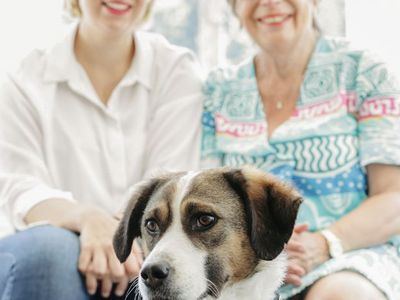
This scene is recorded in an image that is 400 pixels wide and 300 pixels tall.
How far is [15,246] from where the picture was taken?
1.38m

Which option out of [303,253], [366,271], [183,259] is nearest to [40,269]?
[183,259]

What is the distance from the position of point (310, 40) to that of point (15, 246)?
0.99m

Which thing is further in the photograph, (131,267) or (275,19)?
(275,19)

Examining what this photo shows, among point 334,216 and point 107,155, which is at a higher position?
point 107,155

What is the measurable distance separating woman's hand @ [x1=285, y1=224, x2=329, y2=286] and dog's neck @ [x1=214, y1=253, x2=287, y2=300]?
0.47 ft

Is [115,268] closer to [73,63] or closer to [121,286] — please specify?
[121,286]

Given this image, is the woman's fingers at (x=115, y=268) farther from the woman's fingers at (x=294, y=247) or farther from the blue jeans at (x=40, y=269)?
the woman's fingers at (x=294, y=247)

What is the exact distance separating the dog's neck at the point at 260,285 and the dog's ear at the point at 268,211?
70mm

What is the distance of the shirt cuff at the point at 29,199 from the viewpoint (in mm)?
1596

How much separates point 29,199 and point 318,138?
2.46ft

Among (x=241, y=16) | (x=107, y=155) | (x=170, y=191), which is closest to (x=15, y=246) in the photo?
(x=170, y=191)

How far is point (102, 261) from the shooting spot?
1.40 meters

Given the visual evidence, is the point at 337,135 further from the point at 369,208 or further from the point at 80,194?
the point at 80,194

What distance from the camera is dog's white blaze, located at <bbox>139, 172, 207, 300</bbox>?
1.14 m
